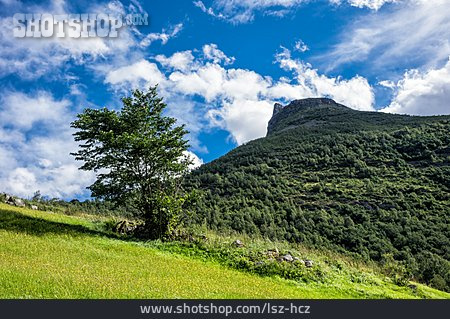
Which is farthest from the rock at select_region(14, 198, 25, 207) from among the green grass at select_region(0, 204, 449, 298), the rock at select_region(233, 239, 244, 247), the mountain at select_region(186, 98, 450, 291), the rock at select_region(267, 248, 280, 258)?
the rock at select_region(267, 248, 280, 258)

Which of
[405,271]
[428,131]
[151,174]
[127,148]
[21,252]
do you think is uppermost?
[428,131]

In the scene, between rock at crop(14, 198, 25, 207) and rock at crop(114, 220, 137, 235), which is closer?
rock at crop(114, 220, 137, 235)

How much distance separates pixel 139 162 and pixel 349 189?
201 feet

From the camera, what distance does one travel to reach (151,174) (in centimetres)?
2423

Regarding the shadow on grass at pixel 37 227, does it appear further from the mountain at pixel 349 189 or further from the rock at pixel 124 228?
the mountain at pixel 349 189

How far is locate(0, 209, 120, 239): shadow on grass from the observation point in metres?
19.2

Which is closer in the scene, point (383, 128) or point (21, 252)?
point (21, 252)

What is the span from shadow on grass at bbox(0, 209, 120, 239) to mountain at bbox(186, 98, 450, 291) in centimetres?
795

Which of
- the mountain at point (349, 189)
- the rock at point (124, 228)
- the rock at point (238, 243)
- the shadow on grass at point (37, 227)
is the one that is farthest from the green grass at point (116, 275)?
the mountain at point (349, 189)

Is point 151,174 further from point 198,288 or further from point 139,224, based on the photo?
point 198,288

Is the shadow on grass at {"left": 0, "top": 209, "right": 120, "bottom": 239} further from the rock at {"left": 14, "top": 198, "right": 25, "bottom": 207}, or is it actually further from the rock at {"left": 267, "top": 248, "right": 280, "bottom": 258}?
the rock at {"left": 14, "top": 198, "right": 25, "bottom": 207}

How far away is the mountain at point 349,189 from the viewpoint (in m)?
49.5
